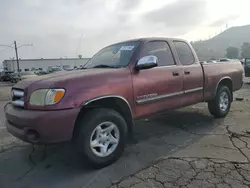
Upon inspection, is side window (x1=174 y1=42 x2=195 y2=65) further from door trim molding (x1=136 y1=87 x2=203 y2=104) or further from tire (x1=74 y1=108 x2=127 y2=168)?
tire (x1=74 y1=108 x2=127 y2=168)

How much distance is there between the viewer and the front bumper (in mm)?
3045

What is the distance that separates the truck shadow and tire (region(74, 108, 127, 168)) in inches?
6.0

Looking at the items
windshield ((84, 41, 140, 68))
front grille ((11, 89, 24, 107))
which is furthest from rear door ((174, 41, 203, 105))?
front grille ((11, 89, 24, 107))

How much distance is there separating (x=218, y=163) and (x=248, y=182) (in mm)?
575

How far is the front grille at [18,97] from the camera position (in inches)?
134

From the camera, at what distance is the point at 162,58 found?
15.3 ft

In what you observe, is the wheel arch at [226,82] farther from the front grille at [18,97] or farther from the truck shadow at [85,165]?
the front grille at [18,97]

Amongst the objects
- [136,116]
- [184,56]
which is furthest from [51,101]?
[184,56]

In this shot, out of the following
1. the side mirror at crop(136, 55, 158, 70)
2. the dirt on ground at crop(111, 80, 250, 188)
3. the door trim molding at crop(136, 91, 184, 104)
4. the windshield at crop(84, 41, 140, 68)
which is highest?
the windshield at crop(84, 41, 140, 68)

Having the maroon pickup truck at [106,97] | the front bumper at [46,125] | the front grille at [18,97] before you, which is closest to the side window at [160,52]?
the maroon pickup truck at [106,97]

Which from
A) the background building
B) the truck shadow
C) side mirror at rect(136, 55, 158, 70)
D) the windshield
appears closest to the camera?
the truck shadow

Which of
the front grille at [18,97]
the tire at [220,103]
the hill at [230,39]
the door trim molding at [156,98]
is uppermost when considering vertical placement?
the hill at [230,39]

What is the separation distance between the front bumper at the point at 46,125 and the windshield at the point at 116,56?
4.47 ft

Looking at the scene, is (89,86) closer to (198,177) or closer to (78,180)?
(78,180)
